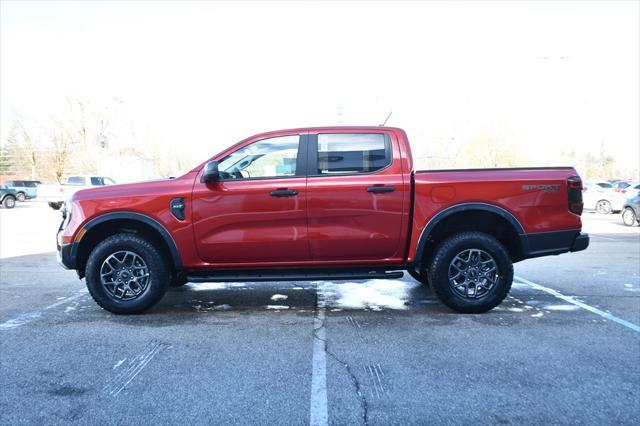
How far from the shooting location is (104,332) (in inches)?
170

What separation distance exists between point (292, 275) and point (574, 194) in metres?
3.09

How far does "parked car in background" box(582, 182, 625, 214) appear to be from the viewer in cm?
2130

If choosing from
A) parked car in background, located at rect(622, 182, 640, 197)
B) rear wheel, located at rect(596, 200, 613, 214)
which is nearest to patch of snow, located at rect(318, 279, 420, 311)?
parked car in background, located at rect(622, 182, 640, 197)

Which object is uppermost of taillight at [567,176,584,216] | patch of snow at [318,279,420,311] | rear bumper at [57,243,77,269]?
taillight at [567,176,584,216]

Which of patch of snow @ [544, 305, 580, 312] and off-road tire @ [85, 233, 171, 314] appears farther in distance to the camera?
patch of snow @ [544, 305, 580, 312]

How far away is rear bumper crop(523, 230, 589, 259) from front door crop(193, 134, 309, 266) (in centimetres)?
234

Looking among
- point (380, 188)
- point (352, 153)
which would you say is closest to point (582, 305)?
point (380, 188)

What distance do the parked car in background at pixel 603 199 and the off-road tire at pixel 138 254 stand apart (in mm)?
22187

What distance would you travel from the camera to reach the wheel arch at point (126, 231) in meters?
4.75

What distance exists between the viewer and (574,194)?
16.1 ft

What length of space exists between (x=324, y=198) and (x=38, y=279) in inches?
188

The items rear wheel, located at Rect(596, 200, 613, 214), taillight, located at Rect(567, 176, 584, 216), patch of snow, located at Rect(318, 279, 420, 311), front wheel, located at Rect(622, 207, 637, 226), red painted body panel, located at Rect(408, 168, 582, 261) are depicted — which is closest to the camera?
red painted body panel, located at Rect(408, 168, 582, 261)

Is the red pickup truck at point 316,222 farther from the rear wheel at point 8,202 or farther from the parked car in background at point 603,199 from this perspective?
the rear wheel at point 8,202

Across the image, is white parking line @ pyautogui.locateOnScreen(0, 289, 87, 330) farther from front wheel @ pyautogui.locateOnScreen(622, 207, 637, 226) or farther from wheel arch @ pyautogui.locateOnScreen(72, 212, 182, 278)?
front wheel @ pyautogui.locateOnScreen(622, 207, 637, 226)
